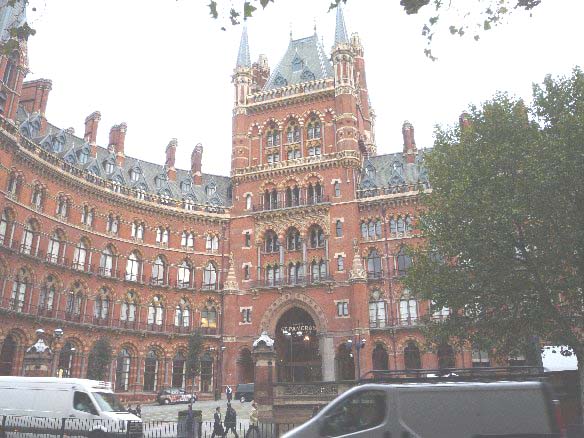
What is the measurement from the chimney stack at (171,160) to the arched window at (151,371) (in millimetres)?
19335

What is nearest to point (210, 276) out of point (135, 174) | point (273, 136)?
point (135, 174)

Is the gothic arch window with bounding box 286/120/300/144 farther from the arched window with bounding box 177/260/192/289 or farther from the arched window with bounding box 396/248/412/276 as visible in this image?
the arched window with bounding box 177/260/192/289

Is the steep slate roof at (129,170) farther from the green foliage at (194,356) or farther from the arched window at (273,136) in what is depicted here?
the green foliage at (194,356)

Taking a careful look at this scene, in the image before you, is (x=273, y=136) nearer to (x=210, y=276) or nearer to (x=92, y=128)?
(x=210, y=276)

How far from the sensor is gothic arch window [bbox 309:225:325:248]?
50.6 m

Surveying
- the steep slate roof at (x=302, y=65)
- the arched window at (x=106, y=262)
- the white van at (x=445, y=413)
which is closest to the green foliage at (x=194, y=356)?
the arched window at (x=106, y=262)

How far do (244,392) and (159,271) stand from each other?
48.7 feet

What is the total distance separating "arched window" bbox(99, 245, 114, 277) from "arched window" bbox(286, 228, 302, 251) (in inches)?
656

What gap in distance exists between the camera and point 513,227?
80.3ft

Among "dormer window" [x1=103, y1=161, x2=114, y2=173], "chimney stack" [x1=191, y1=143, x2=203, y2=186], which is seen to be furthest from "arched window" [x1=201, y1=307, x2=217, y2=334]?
"dormer window" [x1=103, y1=161, x2=114, y2=173]

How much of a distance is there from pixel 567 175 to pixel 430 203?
780cm

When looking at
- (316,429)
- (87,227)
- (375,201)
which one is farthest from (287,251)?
(316,429)

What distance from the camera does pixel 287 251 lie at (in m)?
51.4

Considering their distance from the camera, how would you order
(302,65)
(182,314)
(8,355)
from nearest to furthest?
(8,355) → (182,314) → (302,65)
